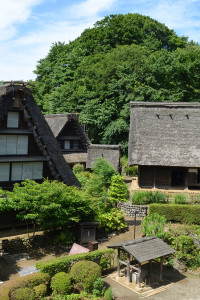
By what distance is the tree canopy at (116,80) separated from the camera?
4941 cm

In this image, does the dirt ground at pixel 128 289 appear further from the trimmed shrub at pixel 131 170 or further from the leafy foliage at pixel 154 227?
the trimmed shrub at pixel 131 170

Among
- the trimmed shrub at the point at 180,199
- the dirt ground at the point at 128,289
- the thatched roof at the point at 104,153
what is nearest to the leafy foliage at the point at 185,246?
the dirt ground at the point at 128,289

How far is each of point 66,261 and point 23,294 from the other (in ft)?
11.0

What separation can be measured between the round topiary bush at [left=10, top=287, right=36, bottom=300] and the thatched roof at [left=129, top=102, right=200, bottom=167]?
59.7 feet

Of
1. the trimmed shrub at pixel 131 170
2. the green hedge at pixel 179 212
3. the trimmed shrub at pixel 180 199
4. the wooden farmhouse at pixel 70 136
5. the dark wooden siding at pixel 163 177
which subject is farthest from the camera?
the trimmed shrub at pixel 131 170

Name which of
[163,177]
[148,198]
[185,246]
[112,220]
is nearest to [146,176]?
[163,177]

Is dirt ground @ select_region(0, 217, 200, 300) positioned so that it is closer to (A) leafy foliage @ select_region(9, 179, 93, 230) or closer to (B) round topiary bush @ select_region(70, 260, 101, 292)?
(B) round topiary bush @ select_region(70, 260, 101, 292)

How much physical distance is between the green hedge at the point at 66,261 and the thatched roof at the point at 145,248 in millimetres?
1455

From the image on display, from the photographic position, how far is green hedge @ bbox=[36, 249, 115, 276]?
1567 cm

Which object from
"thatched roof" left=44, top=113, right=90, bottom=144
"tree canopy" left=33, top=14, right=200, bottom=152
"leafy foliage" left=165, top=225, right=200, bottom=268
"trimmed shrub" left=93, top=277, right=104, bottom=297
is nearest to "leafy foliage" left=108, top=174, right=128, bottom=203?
"leafy foliage" left=165, top=225, right=200, bottom=268

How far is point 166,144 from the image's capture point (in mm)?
31297

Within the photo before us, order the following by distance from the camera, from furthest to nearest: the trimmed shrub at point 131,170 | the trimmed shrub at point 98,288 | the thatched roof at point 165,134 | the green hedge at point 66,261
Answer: the trimmed shrub at point 131,170, the thatched roof at point 165,134, the green hedge at point 66,261, the trimmed shrub at point 98,288

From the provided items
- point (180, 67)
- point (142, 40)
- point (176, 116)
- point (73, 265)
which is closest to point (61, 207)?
point (73, 265)

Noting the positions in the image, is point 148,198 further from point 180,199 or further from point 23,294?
point 23,294
